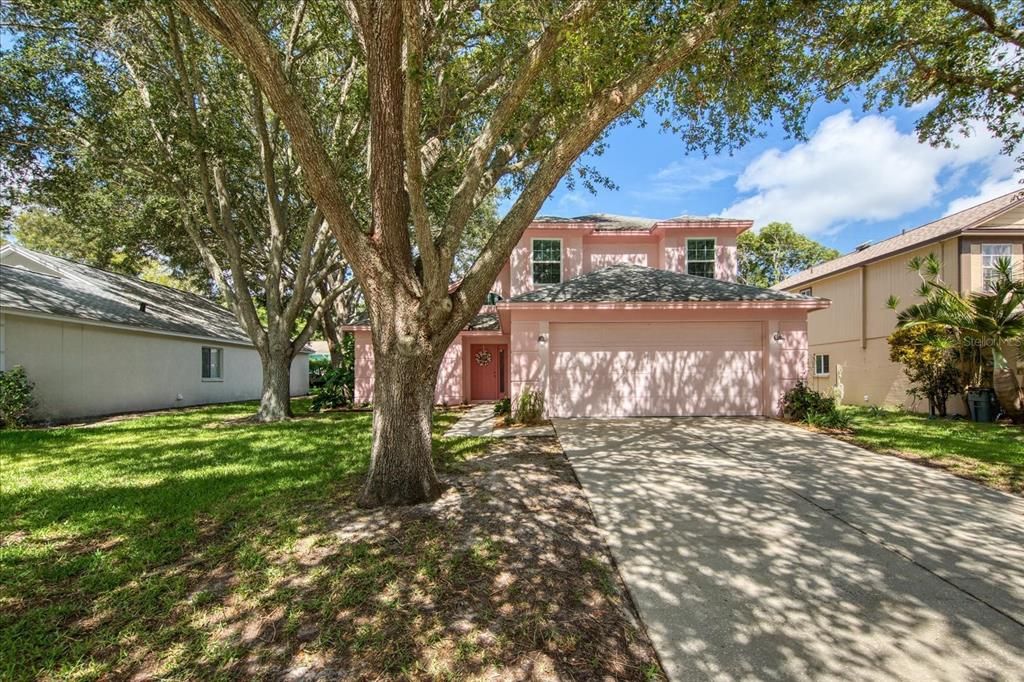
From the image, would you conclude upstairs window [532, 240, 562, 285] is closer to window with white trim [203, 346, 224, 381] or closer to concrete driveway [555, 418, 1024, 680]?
concrete driveway [555, 418, 1024, 680]

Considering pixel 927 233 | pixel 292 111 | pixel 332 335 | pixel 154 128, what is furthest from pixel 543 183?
pixel 332 335

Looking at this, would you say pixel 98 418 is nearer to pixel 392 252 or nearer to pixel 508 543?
pixel 392 252

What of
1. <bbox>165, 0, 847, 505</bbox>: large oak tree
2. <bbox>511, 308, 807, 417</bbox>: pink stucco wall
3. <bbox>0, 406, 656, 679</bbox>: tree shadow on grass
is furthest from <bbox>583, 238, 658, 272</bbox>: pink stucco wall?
<bbox>0, 406, 656, 679</bbox>: tree shadow on grass

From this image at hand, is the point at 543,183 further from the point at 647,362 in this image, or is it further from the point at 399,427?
the point at 647,362

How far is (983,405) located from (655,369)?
7592mm

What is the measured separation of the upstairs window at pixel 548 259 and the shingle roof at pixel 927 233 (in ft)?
32.8

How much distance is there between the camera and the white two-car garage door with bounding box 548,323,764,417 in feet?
32.2

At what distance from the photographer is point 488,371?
15039 millimetres

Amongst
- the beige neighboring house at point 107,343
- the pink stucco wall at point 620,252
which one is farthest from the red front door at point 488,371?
the beige neighboring house at point 107,343

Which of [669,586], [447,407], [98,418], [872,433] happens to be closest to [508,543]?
[669,586]

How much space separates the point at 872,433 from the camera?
26.6 feet

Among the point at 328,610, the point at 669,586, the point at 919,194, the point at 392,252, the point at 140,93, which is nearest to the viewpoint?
the point at 328,610

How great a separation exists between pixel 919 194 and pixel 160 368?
27823 millimetres

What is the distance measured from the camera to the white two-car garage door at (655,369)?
32.2 feet
